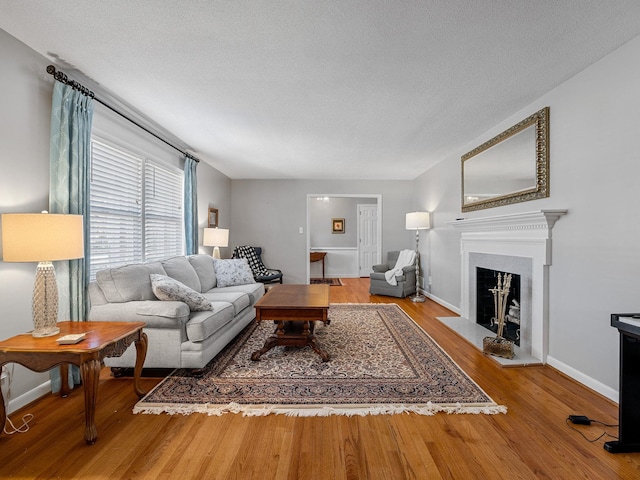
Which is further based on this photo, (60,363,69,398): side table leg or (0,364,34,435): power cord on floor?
(60,363,69,398): side table leg

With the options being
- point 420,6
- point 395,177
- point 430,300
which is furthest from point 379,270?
point 420,6

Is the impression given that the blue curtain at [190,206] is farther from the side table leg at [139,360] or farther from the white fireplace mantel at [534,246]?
the white fireplace mantel at [534,246]

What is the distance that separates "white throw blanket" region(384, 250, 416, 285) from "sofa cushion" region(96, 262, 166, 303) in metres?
4.06

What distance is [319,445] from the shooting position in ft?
5.43

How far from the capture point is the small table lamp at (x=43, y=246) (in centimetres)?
165

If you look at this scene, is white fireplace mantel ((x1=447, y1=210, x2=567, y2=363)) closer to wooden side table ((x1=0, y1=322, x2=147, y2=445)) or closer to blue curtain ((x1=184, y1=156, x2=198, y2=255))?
wooden side table ((x1=0, y1=322, x2=147, y2=445))

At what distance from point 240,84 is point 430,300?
181 inches

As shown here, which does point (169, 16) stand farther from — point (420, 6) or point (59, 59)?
point (420, 6)

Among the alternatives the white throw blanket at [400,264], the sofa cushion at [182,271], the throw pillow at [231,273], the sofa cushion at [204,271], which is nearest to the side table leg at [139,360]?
the sofa cushion at [182,271]

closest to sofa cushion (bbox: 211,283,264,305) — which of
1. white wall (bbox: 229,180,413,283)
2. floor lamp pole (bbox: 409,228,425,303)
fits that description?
white wall (bbox: 229,180,413,283)

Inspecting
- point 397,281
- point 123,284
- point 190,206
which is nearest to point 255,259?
point 190,206

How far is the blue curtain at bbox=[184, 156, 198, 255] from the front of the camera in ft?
14.0

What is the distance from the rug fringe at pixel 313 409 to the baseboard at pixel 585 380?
0.78m

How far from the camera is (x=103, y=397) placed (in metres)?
2.16
